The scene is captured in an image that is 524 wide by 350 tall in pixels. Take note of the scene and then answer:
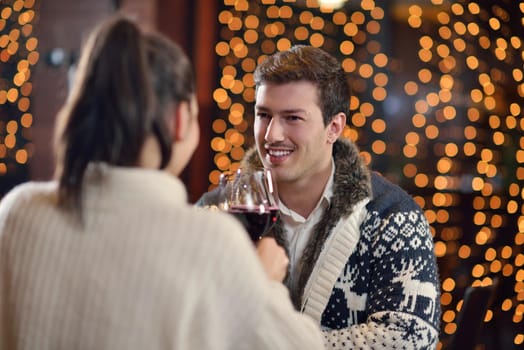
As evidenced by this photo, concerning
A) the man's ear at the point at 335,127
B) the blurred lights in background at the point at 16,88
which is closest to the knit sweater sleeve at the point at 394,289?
the man's ear at the point at 335,127

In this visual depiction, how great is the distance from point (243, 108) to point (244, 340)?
4.40m

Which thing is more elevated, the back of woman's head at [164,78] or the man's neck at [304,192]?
the back of woman's head at [164,78]

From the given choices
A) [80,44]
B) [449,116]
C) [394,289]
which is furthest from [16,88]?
[394,289]

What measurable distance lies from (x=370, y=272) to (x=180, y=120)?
939mm

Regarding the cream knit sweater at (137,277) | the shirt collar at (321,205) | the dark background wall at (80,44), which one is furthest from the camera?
the dark background wall at (80,44)

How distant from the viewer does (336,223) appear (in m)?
1.94

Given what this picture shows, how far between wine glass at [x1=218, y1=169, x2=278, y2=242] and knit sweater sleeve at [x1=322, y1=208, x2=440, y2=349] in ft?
1.31

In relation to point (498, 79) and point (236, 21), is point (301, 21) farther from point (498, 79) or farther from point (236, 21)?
point (498, 79)

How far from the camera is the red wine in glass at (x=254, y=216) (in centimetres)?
150

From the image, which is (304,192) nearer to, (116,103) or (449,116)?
(116,103)

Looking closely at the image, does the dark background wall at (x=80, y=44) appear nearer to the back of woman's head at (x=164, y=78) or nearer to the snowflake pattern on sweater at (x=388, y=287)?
the snowflake pattern on sweater at (x=388, y=287)

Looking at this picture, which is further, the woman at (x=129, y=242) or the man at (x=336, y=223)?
the man at (x=336, y=223)

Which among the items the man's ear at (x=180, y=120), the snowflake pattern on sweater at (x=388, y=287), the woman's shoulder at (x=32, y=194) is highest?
the man's ear at (x=180, y=120)

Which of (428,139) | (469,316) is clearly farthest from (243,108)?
(428,139)
